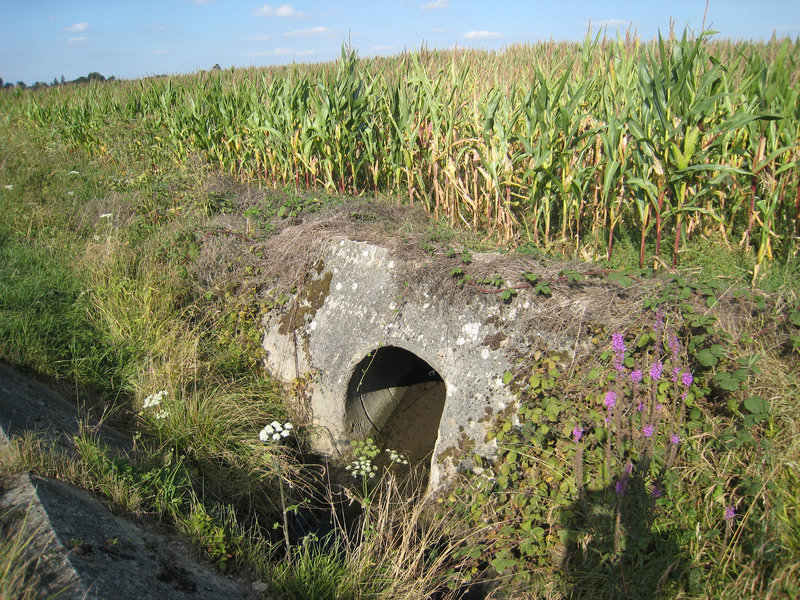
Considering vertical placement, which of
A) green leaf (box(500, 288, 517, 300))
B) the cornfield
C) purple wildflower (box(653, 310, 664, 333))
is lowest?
purple wildflower (box(653, 310, 664, 333))

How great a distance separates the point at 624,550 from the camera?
109 inches

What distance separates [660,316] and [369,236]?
2727 millimetres

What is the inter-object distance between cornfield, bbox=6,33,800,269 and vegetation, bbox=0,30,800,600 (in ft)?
0.12

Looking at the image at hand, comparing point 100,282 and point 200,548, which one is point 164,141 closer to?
point 100,282

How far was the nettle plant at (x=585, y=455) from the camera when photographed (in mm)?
2947

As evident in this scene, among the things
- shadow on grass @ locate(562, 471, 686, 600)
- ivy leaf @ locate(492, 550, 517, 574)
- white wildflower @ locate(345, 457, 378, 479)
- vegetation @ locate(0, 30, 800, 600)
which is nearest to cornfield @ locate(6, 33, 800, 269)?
vegetation @ locate(0, 30, 800, 600)

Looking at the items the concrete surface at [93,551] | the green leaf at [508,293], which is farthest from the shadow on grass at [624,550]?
the concrete surface at [93,551]

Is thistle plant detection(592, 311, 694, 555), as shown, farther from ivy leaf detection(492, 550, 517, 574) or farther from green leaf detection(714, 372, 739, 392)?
ivy leaf detection(492, 550, 517, 574)

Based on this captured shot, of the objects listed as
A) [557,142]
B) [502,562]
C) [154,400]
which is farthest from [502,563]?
[557,142]

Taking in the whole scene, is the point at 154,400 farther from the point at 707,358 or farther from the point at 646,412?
the point at 707,358

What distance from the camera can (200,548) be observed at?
9.33 ft

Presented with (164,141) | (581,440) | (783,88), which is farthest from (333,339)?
(164,141)

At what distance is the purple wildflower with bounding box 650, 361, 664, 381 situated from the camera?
3.00 meters

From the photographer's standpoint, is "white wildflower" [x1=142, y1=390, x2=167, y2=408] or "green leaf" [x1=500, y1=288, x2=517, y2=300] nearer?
"white wildflower" [x1=142, y1=390, x2=167, y2=408]
